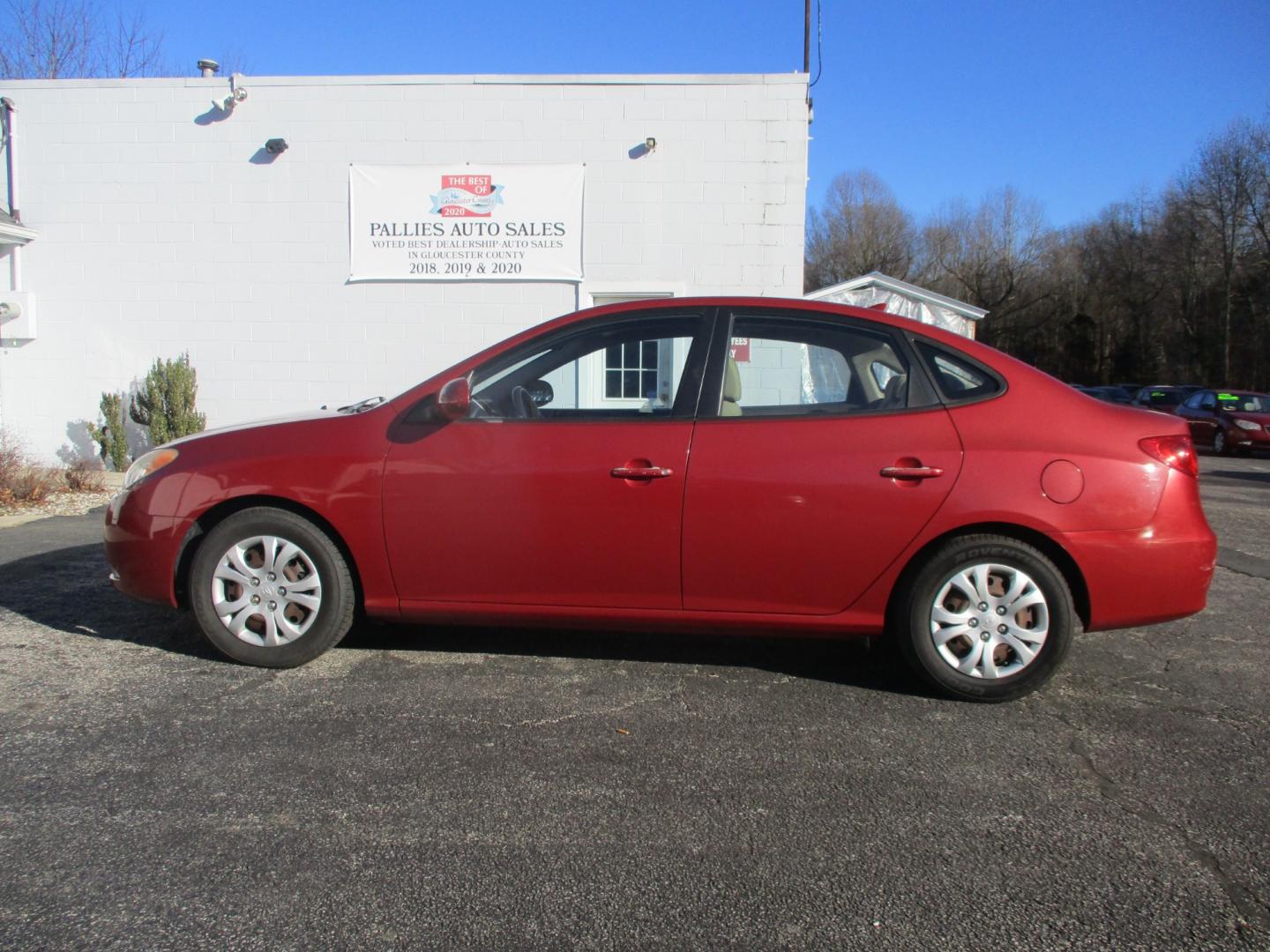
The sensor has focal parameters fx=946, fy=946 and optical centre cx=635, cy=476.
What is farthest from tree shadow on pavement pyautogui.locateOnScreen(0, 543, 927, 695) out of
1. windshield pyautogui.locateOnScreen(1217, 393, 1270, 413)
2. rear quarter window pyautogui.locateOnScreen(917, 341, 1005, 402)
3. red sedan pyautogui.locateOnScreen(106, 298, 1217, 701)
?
windshield pyautogui.locateOnScreen(1217, 393, 1270, 413)

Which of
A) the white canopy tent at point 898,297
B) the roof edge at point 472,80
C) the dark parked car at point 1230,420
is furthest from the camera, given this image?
the white canopy tent at point 898,297

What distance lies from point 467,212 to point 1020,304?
146 feet

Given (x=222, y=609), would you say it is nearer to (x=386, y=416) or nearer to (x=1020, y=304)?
(x=386, y=416)

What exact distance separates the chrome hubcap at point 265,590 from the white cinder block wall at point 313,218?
691 centimetres

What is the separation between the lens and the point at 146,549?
4273mm

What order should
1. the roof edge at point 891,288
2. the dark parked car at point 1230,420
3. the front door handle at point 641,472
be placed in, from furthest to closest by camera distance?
the roof edge at point 891,288 → the dark parked car at point 1230,420 → the front door handle at point 641,472

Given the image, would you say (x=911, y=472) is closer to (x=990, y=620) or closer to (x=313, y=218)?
(x=990, y=620)

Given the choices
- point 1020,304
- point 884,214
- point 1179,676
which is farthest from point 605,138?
point 884,214

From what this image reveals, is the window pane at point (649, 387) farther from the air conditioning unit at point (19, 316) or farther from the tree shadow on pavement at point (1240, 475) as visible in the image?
the tree shadow on pavement at point (1240, 475)

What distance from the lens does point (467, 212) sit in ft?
35.7

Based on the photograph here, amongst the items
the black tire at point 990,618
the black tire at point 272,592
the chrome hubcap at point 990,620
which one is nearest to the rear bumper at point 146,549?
the black tire at point 272,592

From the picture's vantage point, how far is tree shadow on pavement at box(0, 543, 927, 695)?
440 centimetres

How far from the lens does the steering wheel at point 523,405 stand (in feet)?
13.8

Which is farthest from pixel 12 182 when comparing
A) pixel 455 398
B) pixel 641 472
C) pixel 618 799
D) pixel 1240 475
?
pixel 1240 475
